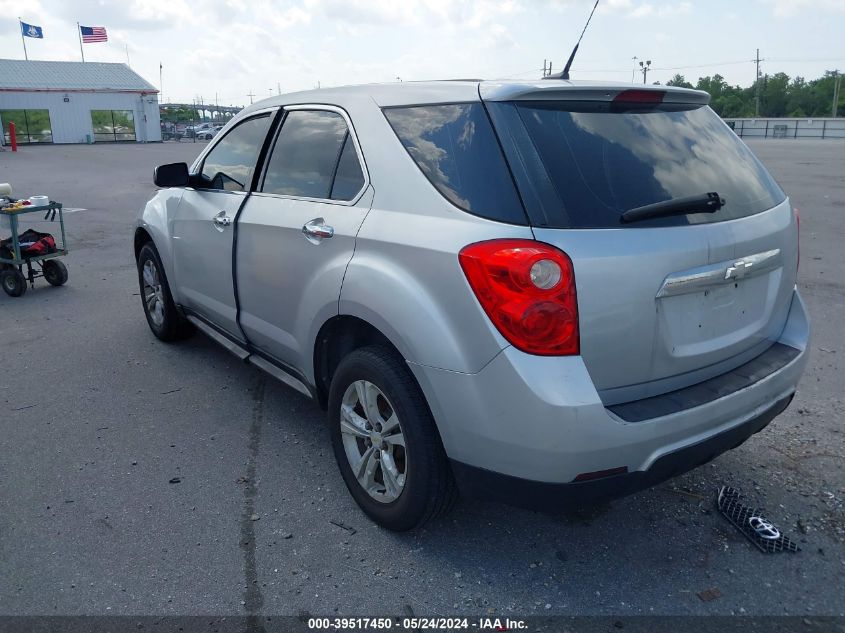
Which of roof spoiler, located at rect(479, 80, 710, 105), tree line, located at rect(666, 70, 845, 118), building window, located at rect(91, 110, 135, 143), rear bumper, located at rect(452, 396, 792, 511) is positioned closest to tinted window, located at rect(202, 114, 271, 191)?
roof spoiler, located at rect(479, 80, 710, 105)

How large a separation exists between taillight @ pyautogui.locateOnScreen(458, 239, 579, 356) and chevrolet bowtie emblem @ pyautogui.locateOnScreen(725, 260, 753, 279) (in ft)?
2.37

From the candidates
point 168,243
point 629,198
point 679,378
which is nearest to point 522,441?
point 679,378

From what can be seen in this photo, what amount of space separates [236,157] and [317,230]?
1.42m

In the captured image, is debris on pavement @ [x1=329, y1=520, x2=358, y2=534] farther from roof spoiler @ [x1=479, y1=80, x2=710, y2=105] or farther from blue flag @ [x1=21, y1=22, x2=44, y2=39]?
blue flag @ [x1=21, y1=22, x2=44, y2=39]

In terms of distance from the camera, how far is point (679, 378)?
8.54 ft

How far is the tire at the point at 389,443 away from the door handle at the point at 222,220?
1381 millimetres

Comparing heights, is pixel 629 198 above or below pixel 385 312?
above

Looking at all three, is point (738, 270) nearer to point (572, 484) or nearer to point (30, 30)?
point (572, 484)

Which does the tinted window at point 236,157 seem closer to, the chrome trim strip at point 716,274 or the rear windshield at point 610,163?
the rear windshield at point 610,163

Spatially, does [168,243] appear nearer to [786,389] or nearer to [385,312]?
[385,312]

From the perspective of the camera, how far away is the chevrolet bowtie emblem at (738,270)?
265 cm

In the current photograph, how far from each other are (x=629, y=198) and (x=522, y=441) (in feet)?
3.15

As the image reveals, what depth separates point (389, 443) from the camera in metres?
2.91

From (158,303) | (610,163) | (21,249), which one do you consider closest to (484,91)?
(610,163)
